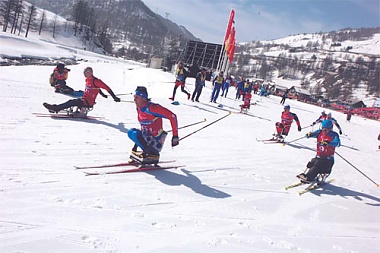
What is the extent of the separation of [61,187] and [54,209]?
708 mm

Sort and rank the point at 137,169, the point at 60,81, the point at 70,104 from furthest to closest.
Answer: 1. the point at 60,81
2. the point at 70,104
3. the point at 137,169

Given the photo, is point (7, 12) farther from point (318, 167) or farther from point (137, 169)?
point (318, 167)

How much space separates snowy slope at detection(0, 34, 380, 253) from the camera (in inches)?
138

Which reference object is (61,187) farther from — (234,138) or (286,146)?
(286,146)

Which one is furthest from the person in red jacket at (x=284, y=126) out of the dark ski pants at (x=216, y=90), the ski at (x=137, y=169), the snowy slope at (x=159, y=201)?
the dark ski pants at (x=216, y=90)

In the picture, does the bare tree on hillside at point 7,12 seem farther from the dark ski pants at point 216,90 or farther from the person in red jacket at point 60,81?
the person in red jacket at point 60,81

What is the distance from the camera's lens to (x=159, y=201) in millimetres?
4711

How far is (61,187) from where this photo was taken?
14.6ft

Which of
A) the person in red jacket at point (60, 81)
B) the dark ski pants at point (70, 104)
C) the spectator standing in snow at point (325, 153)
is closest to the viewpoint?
the spectator standing in snow at point (325, 153)

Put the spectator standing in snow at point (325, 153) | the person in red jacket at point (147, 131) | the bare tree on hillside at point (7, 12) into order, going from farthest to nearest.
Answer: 1. the bare tree on hillside at point (7, 12)
2. the spectator standing in snow at point (325, 153)
3. the person in red jacket at point (147, 131)

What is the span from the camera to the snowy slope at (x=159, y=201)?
3516mm

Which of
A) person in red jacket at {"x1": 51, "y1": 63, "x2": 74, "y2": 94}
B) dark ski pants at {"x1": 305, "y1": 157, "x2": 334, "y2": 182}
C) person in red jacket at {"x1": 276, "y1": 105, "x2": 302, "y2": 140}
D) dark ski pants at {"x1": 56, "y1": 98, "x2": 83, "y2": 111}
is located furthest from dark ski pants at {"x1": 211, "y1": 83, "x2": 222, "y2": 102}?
dark ski pants at {"x1": 305, "y1": 157, "x2": 334, "y2": 182}

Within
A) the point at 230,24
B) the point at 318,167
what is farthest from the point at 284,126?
the point at 230,24

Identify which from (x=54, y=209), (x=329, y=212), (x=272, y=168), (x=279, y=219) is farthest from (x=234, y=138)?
(x=54, y=209)
